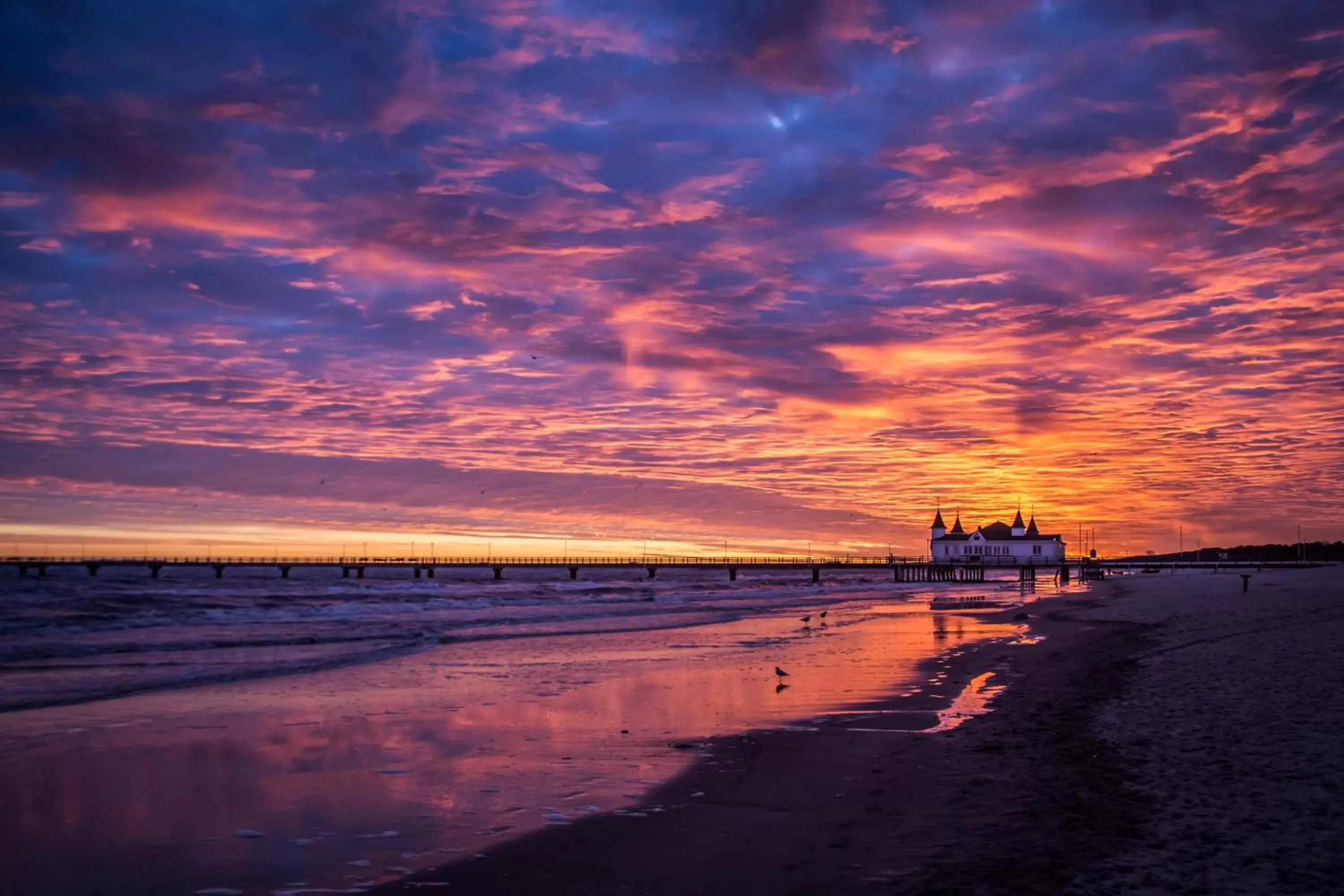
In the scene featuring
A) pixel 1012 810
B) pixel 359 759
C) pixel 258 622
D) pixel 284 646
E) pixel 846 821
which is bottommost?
pixel 258 622

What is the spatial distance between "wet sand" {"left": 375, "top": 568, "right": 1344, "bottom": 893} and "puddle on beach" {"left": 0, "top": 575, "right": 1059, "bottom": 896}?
76 cm

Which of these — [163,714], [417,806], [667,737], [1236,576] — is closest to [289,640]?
[163,714]

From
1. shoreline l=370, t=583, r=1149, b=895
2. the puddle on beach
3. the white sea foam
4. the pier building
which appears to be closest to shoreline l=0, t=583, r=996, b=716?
the white sea foam

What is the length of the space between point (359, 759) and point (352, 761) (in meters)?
0.13

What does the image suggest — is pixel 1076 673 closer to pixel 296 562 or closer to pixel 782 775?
pixel 782 775

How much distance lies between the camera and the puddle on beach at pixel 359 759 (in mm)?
7438

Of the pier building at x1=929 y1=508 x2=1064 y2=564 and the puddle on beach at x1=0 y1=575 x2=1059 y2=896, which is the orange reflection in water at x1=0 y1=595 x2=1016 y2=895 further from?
the pier building at x1=929 y1=508 x2=1064 y2=564

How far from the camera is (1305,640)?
18.3 meters

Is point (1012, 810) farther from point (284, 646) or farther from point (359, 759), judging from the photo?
point (284, 646)

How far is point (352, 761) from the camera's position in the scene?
1104cm

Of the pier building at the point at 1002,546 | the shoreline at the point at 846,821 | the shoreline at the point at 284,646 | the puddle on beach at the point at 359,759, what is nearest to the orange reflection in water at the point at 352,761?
the puddle on beach at the point at 359,759

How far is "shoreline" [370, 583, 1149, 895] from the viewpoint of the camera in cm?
649

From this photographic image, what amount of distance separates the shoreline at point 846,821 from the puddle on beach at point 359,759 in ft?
1.81

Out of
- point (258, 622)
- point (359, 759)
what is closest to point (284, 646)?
point (258, 622)
